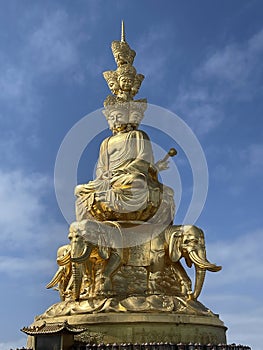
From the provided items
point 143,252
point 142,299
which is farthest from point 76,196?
point 142,299

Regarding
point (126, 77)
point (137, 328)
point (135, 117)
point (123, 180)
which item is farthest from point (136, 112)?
point (137, 328)

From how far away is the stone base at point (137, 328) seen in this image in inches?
504

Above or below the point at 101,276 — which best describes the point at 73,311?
below

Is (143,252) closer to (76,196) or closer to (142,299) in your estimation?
(142,299)

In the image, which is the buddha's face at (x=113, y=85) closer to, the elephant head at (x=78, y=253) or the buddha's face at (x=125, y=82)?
the buddha's face at (x=125, y=82)

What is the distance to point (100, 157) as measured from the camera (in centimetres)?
1691

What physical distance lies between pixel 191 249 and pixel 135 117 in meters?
5.00

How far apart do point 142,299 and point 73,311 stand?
181 cm

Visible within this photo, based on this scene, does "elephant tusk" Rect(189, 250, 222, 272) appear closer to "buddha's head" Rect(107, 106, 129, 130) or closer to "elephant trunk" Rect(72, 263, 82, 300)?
"elephant trunk" Rect(72, 263, 82, 300)

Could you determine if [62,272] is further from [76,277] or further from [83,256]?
[83,256]

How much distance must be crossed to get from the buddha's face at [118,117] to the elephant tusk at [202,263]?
199 inches

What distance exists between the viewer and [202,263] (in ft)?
46.4

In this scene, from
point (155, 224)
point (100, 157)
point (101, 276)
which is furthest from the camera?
point (100, 157)

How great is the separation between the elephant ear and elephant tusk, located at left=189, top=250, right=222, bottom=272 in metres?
0.41
